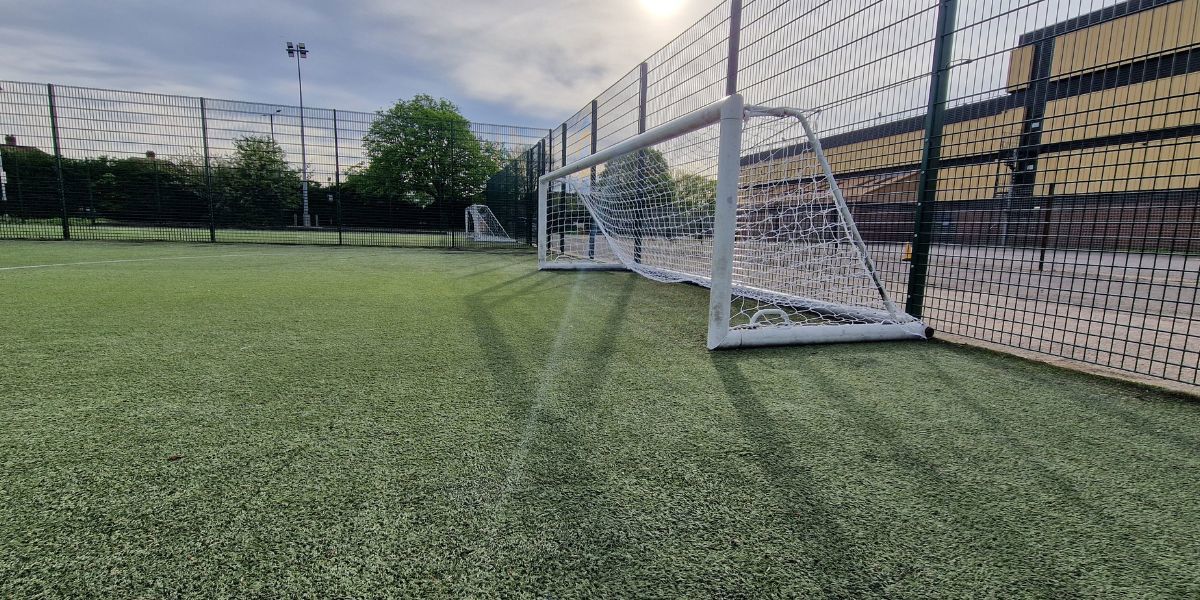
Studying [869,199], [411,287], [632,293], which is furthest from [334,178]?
[869,199]

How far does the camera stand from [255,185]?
34.1ft

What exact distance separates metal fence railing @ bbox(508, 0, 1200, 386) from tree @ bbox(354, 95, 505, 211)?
25.1ft

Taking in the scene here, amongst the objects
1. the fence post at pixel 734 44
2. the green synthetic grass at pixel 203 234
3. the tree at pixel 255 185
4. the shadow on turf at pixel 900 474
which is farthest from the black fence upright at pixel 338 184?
the shadow on turf at pixel 900 474

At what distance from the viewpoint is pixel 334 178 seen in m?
10.2

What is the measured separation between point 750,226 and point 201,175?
10.7 meters

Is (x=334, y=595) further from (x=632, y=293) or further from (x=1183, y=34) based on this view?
(x=1183, y=34)

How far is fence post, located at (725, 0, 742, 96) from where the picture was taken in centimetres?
423

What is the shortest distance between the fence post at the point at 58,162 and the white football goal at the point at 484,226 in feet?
23.2

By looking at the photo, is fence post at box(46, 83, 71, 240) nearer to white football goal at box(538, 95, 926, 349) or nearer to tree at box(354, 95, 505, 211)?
tree at box(354, 95, 505, 211)

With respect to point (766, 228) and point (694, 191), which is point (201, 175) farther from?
point (766, 228)

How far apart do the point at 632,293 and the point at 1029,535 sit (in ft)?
11.2

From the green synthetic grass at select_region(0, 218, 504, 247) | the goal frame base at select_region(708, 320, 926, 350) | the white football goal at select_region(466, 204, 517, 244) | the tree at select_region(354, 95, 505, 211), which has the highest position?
the tree at select_region(354, 95, 505, 211)

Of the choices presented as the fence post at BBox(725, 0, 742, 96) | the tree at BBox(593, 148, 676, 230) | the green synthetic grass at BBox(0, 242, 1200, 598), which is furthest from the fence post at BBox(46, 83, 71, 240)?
the fence post at BBox(725, 0, 742, 96)

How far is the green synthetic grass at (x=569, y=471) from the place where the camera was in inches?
34.2
